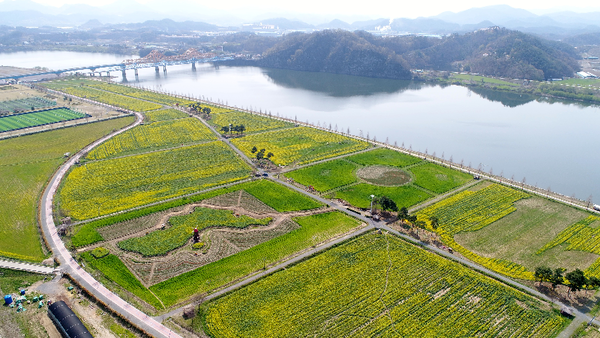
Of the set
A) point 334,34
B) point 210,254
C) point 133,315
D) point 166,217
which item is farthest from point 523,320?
point 334,34

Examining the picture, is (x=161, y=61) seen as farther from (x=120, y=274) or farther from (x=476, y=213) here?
(x=476, y=213)

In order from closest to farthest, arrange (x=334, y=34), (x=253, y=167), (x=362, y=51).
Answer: (x=253, y=167)
(x=362, y=51)
(x=334, y=34)

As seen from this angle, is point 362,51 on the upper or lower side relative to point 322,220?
upper

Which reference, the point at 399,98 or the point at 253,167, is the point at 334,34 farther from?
the point at 253,167

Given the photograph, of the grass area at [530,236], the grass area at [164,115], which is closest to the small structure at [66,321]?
the grass area at [530,236]

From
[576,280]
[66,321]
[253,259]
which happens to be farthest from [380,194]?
[66,321]

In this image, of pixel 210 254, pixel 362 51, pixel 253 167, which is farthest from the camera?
pixel 362 51

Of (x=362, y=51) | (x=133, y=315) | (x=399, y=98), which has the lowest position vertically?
(x=133, y=315)
